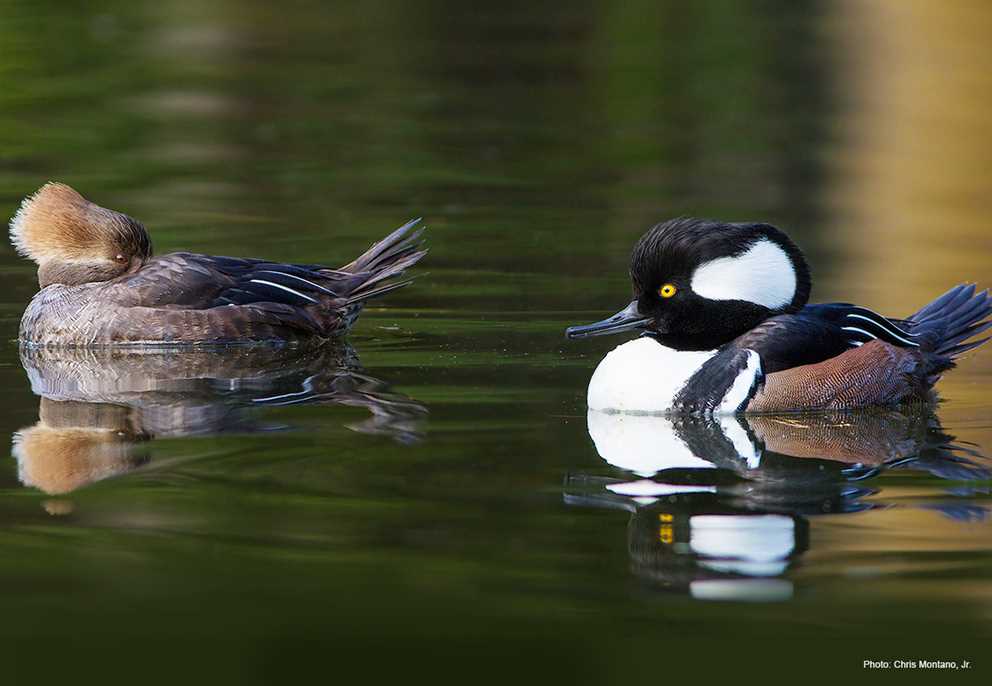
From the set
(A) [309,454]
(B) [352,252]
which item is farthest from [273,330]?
(A) [309,454]

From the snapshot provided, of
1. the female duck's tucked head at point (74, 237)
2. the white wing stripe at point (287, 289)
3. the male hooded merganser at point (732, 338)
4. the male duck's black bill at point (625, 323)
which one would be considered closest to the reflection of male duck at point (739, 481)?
the male hooded merganser at point (732, 338)

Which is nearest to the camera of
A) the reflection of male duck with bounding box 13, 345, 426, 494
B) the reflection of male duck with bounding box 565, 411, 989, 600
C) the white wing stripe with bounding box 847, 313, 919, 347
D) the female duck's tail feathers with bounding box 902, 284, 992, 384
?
the reflection of male duck with bounding box 565, 411, 989, 600

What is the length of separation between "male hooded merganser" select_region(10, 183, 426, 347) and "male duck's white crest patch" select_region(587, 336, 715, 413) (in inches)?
110

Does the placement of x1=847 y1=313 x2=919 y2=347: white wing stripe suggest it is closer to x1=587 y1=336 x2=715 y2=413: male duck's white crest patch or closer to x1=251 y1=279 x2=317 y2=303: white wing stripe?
x1=587 y1=336 x2=715 y2=413: male duck's white crest patch

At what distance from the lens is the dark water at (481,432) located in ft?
18.0

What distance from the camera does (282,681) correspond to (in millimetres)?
5160

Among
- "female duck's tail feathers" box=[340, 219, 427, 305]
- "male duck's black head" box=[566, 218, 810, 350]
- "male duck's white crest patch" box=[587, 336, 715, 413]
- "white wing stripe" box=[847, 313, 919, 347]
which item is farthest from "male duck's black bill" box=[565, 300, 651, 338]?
"female duck's tail feathers" box=[340, 219, 427, 305]

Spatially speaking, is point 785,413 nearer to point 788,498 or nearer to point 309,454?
point 788,498

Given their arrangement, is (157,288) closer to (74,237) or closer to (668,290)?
(74,237)

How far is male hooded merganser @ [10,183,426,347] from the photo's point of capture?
10570 millimetres

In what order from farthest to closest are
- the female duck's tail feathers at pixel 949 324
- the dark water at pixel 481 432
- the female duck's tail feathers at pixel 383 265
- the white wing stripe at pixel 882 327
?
the female duck's tail feathers at pixel 383 265, the female duck's tail feathers at pixel 949 324, the white wing stripe at pixel 882 327, the dark water at pixel 481 432

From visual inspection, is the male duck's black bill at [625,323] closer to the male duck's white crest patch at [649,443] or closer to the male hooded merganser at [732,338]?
the male hooded merganser at [732,338]

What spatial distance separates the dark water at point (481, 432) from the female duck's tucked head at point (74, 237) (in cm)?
63

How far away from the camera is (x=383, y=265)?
1116 centimetres
